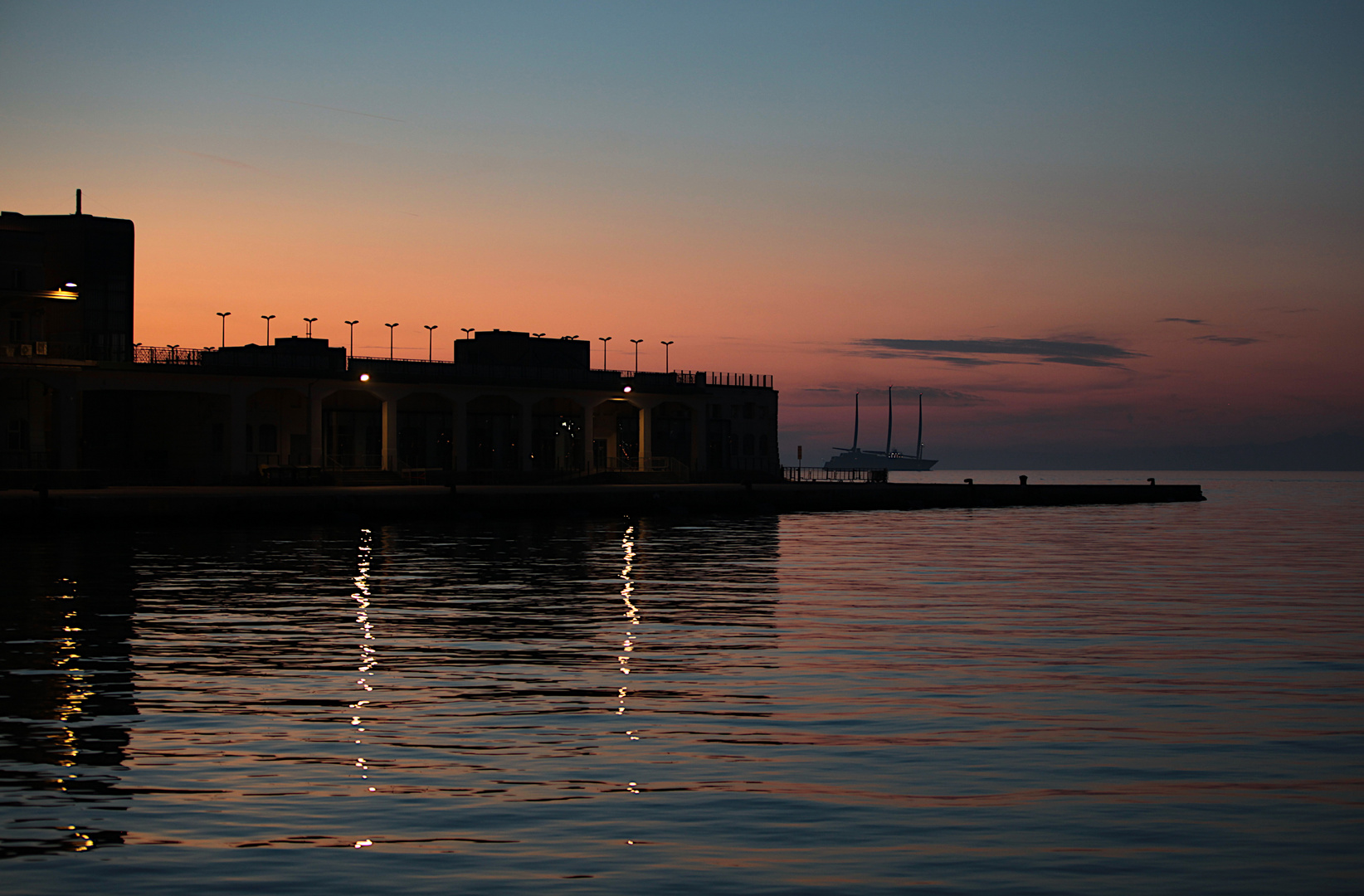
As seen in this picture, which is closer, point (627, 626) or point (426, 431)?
point (627, 626)

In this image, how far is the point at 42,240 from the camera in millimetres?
81688

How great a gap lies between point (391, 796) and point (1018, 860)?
19.1 ft

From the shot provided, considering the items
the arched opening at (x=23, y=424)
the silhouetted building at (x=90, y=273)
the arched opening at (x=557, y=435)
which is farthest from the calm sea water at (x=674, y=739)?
the arched opening at (x=557, y=435)

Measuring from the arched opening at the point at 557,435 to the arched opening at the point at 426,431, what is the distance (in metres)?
6.92

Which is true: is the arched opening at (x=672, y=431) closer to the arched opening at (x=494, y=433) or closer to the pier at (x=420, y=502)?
the pier at (x=420, y=502)

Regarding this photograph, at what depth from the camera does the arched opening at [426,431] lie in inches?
3947

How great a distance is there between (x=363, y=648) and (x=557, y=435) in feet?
274

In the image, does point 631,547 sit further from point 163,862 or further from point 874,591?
point 163,862

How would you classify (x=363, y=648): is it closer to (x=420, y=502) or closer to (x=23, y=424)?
(x=420, y=502)

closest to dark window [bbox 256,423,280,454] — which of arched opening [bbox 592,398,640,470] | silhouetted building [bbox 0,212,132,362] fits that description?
silhouetted building [bbox 0,212,132,362]

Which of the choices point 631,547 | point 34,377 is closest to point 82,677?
point 631,547

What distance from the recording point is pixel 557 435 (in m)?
109

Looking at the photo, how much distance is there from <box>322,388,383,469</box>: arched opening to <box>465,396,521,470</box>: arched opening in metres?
7.60

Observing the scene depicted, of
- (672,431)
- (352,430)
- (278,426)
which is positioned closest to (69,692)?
(278,426)
